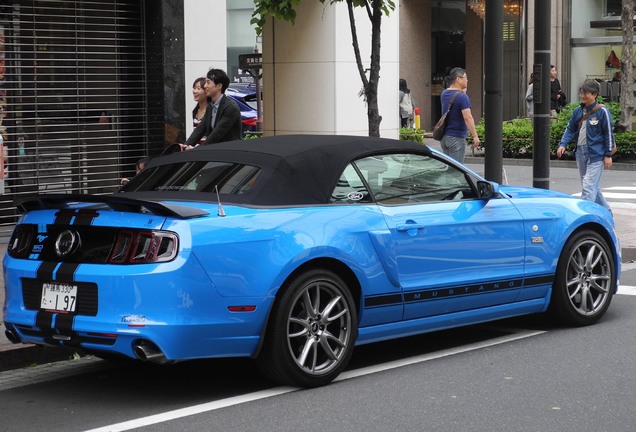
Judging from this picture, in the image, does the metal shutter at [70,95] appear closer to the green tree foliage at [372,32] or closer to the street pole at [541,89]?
the green tree foliage at [372,32]

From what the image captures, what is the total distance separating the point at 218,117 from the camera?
10.8 meters

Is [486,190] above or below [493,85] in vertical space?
below

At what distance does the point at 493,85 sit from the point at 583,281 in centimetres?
423

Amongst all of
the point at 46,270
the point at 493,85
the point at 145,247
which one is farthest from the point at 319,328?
the point at 493,85

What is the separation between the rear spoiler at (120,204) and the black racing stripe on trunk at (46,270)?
36 centimetres

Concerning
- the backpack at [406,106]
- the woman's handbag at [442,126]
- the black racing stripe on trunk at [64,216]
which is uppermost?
the backpack at [406,106]

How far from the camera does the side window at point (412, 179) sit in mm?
7512

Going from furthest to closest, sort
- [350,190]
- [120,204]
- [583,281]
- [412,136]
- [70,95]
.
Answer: [412,136] → [70,95] → [583,281] → [350,190] → [120,204]

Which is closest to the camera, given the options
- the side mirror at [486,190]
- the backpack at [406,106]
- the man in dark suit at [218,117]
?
the side mirror at [486,190]

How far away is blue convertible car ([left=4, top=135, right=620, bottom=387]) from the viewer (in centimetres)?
635

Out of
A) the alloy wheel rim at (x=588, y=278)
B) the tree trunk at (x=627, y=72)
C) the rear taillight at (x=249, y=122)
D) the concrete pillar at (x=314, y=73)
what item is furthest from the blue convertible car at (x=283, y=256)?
the rear taillight at (x=249, y=122)

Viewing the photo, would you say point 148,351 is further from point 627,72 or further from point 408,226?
point 627,72

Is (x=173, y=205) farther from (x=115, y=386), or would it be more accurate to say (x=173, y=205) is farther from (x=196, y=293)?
(x=115, y=386)

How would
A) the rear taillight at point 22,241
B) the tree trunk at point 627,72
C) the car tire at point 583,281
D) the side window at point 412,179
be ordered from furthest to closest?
the tree trunk at point 627,72
the car tire at point 583,281
the side window at point 412,179
the rear taillight at point 22,241
